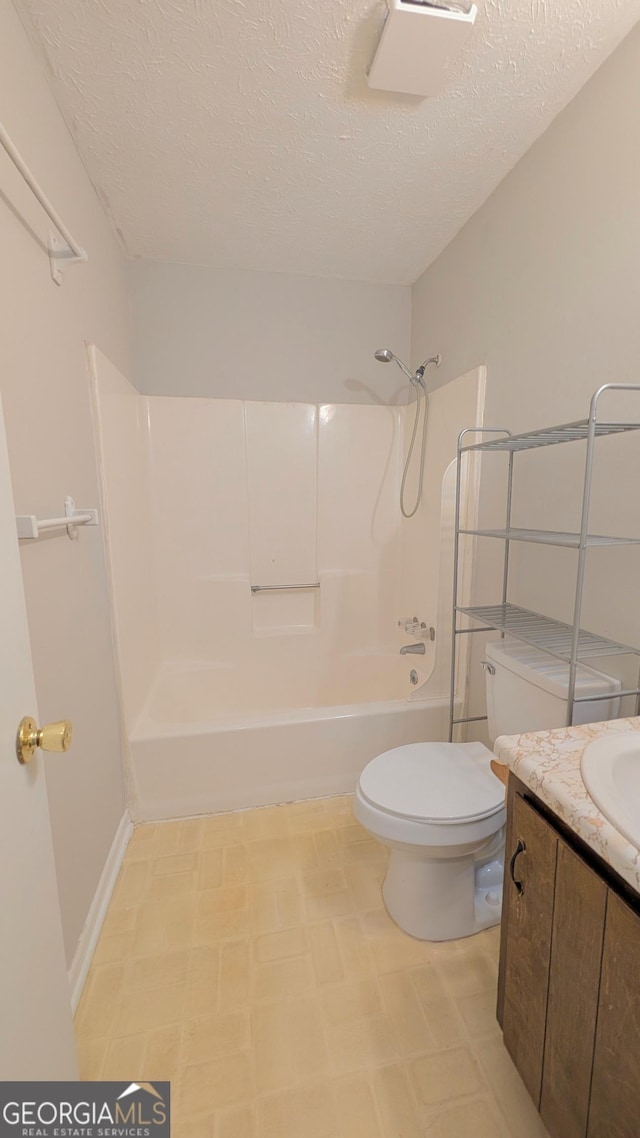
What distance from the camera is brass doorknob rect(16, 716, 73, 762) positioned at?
2.20ft

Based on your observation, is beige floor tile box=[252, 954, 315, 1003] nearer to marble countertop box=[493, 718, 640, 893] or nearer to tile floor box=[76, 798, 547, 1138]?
tile floor box=[76, 798, 547, 1138]

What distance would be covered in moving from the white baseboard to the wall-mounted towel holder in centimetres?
111

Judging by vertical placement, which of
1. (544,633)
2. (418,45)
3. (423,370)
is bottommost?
(544,633)

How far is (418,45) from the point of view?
1098mm

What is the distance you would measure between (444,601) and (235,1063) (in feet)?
5.19

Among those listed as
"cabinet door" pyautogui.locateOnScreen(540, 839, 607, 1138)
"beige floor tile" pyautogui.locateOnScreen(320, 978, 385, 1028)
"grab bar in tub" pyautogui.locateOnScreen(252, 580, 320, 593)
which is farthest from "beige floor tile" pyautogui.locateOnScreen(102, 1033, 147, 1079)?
"grab bar in tub" pyautogui.locateOnScreen(252, 580, 320, 593)

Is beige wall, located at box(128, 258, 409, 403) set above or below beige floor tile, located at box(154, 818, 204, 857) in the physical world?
above

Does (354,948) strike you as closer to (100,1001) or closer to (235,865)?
(235,865)

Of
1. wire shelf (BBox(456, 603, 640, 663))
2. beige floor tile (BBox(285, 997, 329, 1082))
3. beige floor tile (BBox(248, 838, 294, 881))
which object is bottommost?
beige floor tile (BBox(285, 997, 329, 1082))

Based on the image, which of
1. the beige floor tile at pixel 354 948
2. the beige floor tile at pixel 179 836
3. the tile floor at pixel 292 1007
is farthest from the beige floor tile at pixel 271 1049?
the beige floor tile at pixel 179 836

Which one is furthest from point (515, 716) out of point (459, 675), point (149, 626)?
point (149, 626)

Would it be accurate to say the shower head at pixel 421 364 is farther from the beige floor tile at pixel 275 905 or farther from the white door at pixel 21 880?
the beige floor tile at pixel 275 905

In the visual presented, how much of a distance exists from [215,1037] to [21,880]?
84 centimetres

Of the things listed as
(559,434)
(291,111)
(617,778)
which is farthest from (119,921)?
(291,111)
